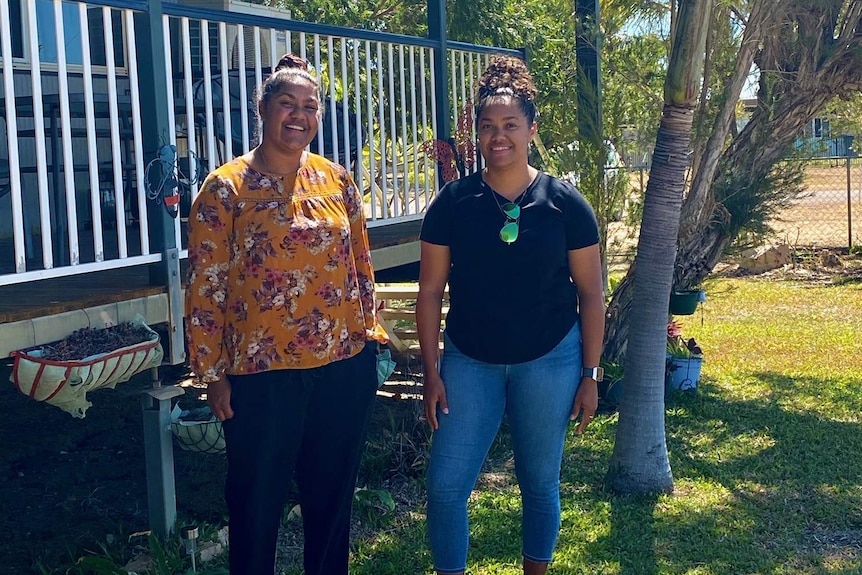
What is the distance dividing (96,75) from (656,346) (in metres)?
4.41

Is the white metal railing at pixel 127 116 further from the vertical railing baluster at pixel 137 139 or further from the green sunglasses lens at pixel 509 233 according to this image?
the green sunglasses lens at pixel 509 233

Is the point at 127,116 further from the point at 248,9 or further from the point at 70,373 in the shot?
the point at 70,373

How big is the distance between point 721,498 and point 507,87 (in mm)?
2709

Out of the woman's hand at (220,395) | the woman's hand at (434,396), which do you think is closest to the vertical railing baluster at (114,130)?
the woman's hand at (220,395)

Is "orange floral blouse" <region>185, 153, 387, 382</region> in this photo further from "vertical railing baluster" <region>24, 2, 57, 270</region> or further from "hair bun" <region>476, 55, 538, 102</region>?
"vertical railing baluster" <region>24, 2, 57, 270</region>

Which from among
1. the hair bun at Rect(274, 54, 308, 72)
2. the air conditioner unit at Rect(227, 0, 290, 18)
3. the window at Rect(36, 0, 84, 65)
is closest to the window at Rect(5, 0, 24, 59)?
the window at Rect(36, 0, 84, 65)

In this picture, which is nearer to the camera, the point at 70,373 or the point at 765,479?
the point at 70,373

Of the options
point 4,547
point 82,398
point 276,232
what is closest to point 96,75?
point 4,547

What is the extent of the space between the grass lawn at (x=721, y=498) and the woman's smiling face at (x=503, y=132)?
1.80 m

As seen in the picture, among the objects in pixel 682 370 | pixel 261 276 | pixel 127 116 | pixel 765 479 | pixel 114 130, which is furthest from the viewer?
pixel 682 370

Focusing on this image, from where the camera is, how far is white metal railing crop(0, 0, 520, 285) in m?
3.93

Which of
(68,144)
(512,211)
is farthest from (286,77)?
(68,144)

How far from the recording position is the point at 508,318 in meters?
3.49

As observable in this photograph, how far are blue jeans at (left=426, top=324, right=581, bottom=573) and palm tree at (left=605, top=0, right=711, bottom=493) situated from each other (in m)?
1.87
